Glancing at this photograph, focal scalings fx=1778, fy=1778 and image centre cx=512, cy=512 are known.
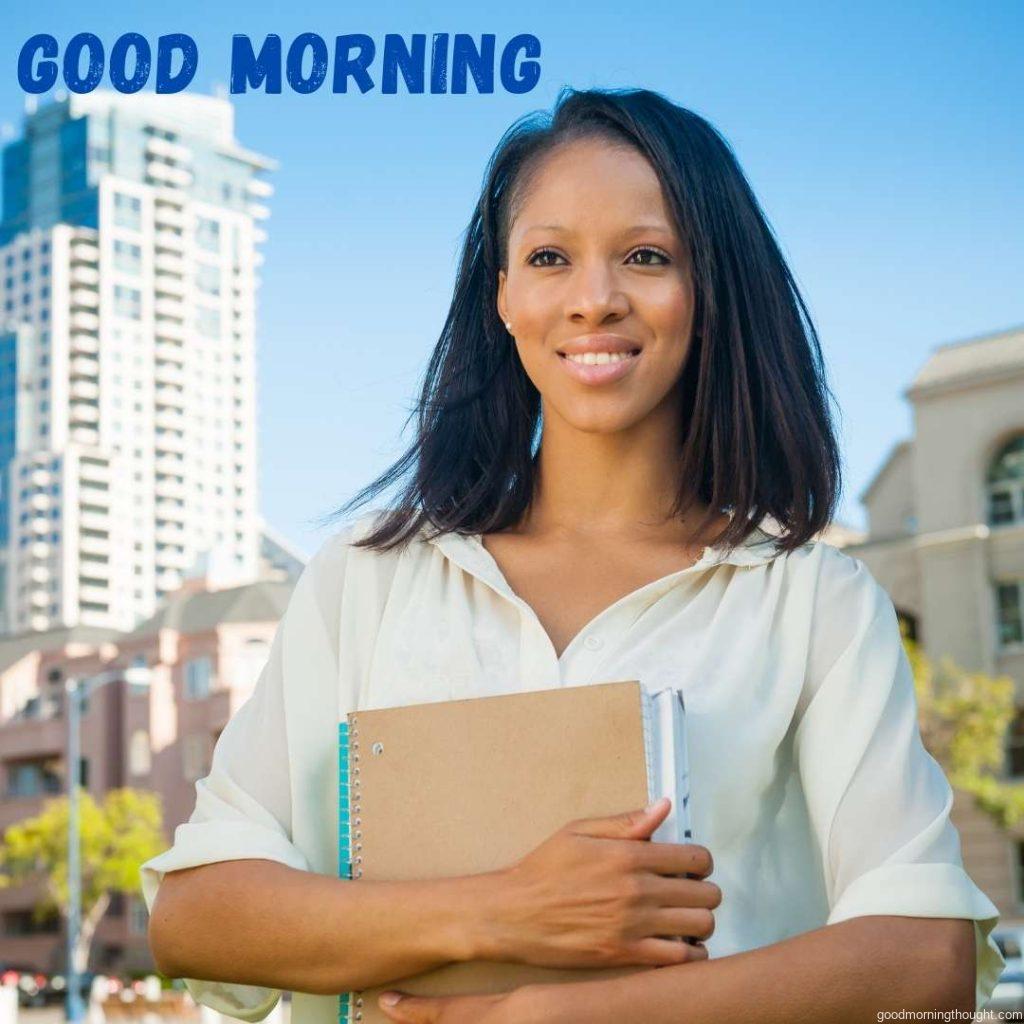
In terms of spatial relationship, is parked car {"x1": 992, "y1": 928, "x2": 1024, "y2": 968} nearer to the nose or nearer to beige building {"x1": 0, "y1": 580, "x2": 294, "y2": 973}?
the nose

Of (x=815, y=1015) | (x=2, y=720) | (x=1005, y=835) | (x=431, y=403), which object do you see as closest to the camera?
(x=815, y=1015)

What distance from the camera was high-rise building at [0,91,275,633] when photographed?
327 ft

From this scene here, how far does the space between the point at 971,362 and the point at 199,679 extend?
24398 millimetres

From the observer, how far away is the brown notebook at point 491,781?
187cm

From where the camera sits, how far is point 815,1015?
1.81 m

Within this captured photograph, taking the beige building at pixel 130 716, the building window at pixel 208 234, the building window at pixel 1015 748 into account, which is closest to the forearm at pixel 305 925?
the building window at pixel 1015 748

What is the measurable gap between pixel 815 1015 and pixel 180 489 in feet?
350

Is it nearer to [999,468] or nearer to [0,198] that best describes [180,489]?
[0,198]

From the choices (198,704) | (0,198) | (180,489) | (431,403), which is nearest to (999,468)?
(198,704)

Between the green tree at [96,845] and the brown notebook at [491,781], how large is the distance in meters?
41.0

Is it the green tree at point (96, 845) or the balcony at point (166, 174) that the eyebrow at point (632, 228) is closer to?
the green tree at point (96, 845)

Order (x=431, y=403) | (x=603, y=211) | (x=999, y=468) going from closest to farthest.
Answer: (x=603, y=211) → (x=431, y=403) → (x=999, y=468)

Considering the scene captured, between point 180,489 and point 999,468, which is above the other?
point 180,489

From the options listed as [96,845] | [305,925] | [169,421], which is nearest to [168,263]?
[169,421]
